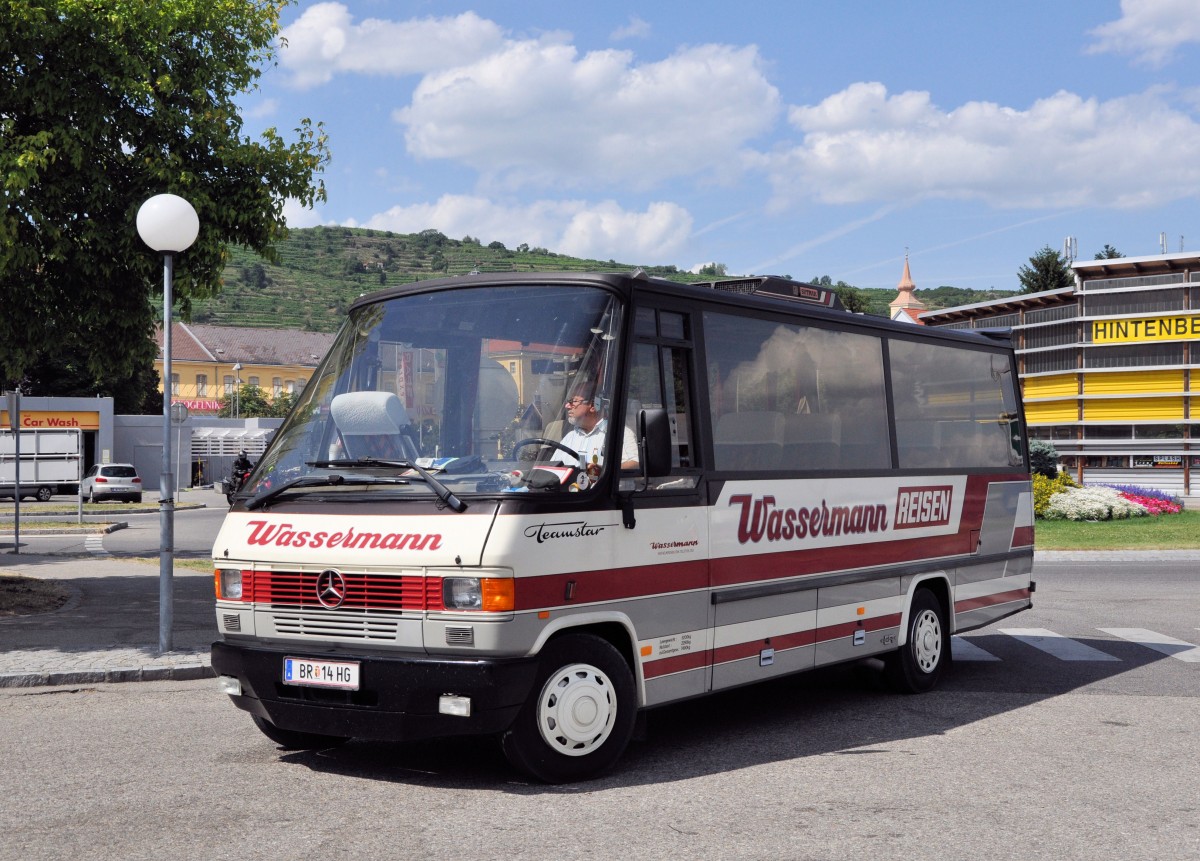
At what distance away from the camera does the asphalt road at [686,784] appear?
528cm

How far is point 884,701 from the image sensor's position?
9.17 metres

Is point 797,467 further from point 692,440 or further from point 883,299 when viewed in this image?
point 883,299

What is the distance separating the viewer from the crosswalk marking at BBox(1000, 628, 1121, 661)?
36.5 feet

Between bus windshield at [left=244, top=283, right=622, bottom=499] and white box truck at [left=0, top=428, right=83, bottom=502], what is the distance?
63.4 feet

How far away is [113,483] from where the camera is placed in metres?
48.8

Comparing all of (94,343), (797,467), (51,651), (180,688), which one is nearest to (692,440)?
(797,467)

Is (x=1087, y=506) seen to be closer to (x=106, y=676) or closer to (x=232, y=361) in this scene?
(x=106, y=676)

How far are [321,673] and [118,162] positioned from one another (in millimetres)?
8396

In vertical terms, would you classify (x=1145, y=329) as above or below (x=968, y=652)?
above

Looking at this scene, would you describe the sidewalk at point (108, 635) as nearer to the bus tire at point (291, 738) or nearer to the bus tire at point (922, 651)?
the bus tire at point (291, 738)

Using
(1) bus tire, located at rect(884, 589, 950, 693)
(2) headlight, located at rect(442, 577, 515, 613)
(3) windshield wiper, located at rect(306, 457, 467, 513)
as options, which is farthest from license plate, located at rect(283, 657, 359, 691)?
(1) bus tire, located at rect(884, 589, 950, 693)

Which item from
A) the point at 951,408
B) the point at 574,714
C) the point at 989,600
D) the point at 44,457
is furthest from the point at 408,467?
the point at 44,457

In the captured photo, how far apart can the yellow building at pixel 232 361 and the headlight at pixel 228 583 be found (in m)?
105

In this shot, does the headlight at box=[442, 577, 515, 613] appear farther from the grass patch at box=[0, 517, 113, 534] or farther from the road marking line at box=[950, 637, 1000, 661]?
the grass patch at box=[0, 517, 113, 534]
